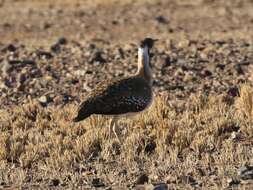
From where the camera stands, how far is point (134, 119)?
11328 millimetres

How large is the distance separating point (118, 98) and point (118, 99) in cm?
1

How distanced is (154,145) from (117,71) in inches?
223

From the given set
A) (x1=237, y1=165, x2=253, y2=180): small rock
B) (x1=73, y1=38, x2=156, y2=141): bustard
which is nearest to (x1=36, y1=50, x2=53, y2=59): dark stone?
(x1=73, y1=38, x2=156, y2=141): bustard

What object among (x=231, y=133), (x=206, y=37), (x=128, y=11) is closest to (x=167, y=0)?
(x=128, y=11)

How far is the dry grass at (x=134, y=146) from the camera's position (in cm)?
883

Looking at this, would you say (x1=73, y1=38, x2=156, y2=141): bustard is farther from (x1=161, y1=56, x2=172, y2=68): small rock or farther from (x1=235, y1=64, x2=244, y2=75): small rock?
(x1=161, y1=56, x2=172, y2=68): small rock

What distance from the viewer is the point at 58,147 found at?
32.6 feet

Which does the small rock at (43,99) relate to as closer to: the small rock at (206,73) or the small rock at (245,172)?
the small rock at (206,73)

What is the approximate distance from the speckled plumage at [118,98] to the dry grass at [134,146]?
0.38 m

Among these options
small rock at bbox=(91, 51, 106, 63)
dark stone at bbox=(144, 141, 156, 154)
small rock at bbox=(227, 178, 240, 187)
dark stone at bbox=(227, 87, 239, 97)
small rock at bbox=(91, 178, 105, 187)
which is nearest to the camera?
small rock at bbox=(227, 178, 240, 187)

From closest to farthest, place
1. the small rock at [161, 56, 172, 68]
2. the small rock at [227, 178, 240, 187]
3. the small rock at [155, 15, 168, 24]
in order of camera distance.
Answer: the small rock at [227, 178, 240, 187]
the small rock at [161, 56, 172, 68]
the small rock at [155, 15, 168, 24]

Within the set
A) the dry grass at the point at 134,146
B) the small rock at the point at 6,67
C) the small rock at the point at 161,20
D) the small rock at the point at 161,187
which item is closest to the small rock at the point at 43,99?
the dry grass at the point at 134,146

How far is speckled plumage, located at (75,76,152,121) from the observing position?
31.9 ft

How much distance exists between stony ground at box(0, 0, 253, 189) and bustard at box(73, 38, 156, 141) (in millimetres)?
348
